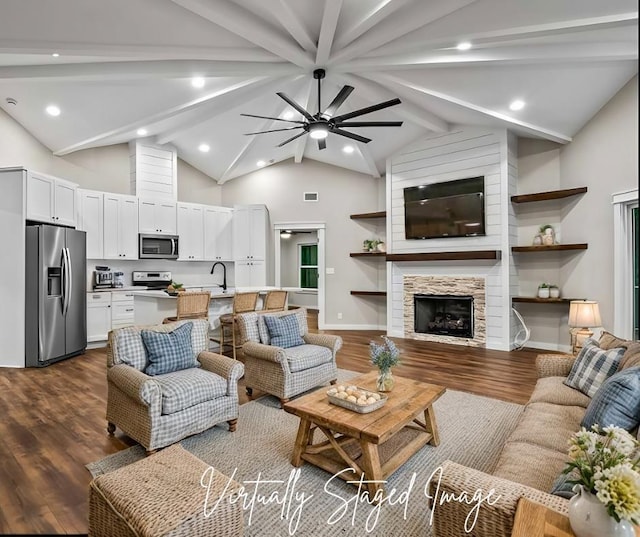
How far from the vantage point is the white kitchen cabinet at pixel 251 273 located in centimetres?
763

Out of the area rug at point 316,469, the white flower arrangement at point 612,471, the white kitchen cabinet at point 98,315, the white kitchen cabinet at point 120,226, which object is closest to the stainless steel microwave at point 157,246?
the white kitchen cabinet at point 120,226

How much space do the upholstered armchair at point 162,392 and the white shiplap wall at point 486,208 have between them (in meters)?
4.33

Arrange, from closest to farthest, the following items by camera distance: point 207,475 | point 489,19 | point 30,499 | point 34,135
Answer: point 207,475 → point 30,499 → point 489,19 → point 34,135

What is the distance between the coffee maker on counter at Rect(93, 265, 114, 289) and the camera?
6.03 meters

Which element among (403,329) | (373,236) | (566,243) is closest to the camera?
(566,243)

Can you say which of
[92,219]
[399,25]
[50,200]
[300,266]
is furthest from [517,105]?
[300,266]

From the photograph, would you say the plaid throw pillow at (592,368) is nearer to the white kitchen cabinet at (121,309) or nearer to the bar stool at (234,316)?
the bar stool at (234,316)

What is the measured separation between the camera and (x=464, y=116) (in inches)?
210

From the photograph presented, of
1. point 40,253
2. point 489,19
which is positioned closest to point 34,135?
point 40,253

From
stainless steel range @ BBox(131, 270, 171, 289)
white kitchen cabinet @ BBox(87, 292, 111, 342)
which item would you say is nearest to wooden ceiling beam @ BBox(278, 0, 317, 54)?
white kitchen cabinet @ BBox(87, 292, 111, 342)

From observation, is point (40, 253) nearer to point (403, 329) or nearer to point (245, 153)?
point (245, 153)

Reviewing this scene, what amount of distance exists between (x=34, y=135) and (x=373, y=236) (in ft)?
19.7

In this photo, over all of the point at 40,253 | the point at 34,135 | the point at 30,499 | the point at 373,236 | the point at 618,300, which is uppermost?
the point at 34,135

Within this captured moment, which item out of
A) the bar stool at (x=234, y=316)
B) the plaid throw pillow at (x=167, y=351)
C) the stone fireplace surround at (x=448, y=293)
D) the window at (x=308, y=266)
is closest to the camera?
the plaid throw pillow at (x=167, y=351)
